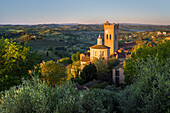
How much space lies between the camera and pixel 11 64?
48.3 feet

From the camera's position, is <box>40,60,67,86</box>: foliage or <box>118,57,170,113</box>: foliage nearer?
→ <box>118,57,170,113</box>: foliage

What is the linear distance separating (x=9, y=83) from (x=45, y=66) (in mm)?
10301

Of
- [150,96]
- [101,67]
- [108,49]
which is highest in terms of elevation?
[150,96]

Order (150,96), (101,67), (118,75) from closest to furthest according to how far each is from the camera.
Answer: (150,96) < (118,75) < (101,67)

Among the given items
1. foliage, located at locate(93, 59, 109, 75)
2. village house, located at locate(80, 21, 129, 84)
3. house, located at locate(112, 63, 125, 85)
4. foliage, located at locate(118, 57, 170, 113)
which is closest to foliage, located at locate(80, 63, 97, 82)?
foliage, located at locate(93, 59, 109, 75)

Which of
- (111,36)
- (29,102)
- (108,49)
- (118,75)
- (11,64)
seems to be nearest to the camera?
(29,102)

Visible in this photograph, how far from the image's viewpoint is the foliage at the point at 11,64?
14164 millimetres

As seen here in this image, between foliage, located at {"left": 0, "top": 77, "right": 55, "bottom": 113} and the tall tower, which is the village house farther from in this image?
foliage, located at {"left": 0, "top": 77, "right": 55, "bottom": 113}

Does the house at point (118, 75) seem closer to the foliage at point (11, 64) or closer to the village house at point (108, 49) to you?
the village house at point (108, 49)

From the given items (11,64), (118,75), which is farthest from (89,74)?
(11,64)

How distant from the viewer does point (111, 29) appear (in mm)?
73875

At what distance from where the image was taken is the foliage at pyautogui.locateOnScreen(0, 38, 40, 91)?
14164mm

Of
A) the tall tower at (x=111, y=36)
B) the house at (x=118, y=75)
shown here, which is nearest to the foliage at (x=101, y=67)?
the house at (x=118, y=75)

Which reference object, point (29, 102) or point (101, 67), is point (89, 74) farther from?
point (29, 102)
